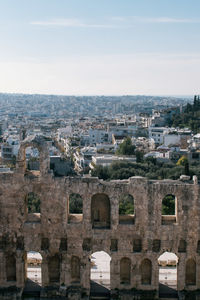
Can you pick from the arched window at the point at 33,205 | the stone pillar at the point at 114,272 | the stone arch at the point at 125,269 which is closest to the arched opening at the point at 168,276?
the stone arch at the point at 125,269

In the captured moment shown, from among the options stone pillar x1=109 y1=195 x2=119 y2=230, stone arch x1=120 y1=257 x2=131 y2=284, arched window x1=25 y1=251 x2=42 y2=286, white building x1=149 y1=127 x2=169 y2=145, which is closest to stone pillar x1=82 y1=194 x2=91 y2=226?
stone pillar x1=109 y1=195 x2=119 y2=230

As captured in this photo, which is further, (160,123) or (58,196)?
(160,123)

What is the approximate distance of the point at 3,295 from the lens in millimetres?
21875

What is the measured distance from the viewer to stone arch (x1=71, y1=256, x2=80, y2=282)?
22625mm

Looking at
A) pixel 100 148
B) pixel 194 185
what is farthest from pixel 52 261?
pixel 100 148

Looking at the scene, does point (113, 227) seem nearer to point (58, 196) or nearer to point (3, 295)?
point (58, 196)

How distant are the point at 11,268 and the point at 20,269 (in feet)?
3.01

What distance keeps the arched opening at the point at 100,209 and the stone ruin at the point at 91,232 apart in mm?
342

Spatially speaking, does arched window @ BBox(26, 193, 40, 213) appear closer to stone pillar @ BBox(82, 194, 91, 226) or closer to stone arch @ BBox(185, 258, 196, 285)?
stone pillar @ BBox(82, 194, 91, 226)

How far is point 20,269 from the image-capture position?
22.2 metres

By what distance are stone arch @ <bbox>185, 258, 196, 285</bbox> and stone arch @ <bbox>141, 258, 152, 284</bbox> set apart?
2.03 meters

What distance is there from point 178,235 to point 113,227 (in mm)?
3431

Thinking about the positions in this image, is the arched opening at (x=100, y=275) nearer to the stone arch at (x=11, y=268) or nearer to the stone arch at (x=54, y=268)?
the stone arch at (x=54, y=268)

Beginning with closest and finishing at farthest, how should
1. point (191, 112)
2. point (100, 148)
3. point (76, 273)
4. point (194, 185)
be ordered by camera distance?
1. point (194, 185)
2. point (76, 273)
3. point (100, 148)
4. point (191, 112)
